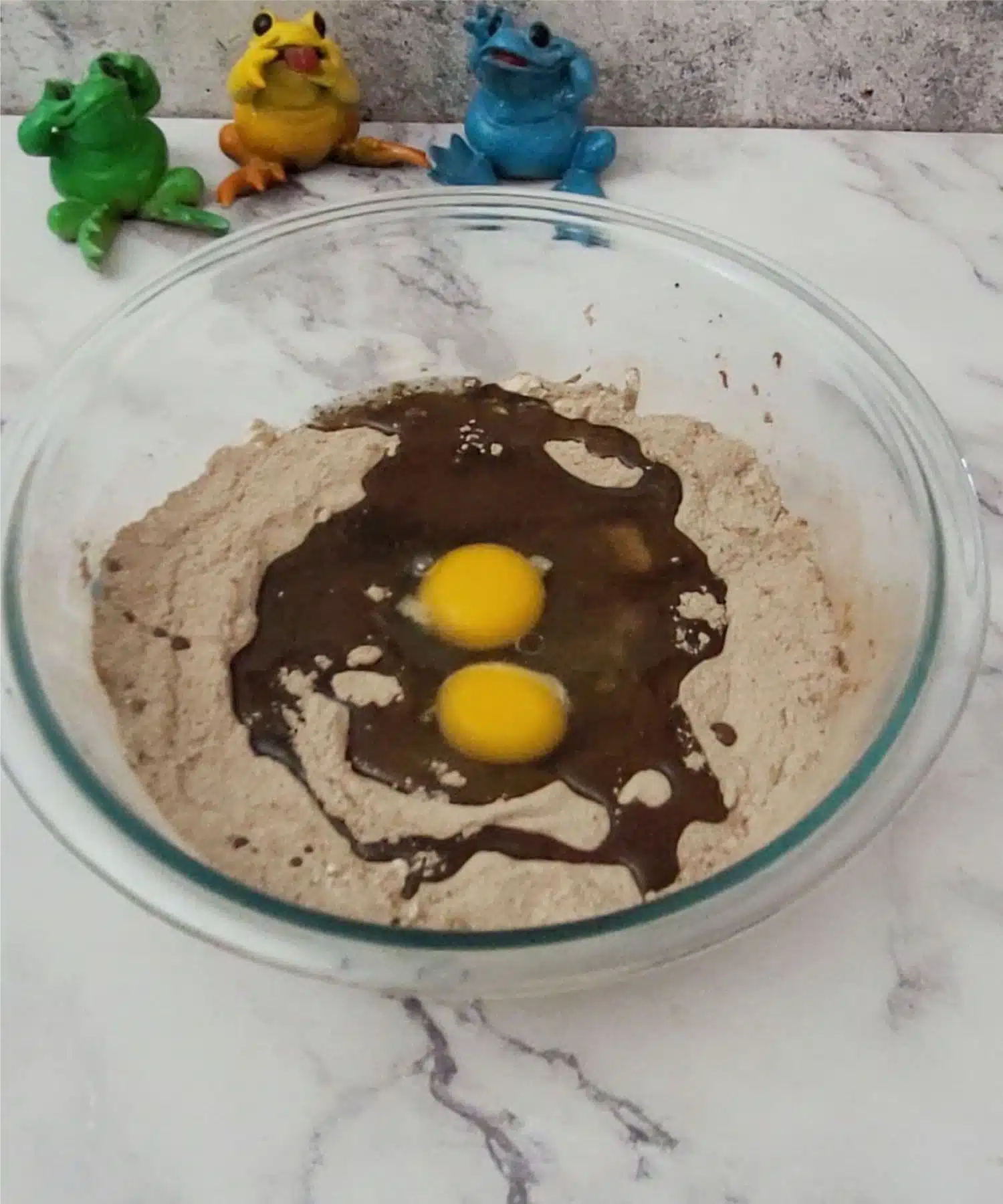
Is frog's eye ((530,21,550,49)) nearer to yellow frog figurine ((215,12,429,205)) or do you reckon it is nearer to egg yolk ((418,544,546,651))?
yellow frog figurine ((215,12,429,205))

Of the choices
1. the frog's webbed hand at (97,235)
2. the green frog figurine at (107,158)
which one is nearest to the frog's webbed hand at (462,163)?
the green frog figurine at (107,158)

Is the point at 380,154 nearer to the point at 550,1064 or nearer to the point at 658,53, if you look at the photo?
the point at 658,53

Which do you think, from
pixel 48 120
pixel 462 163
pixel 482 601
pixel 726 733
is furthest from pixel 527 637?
pixel 48 120

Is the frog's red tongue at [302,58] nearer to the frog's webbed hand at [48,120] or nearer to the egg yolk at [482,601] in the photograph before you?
the frog's webbed hand at [48,120]

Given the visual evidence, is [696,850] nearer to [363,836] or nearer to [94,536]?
[363,836]

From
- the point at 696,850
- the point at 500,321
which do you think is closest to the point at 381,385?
the point at 500,321

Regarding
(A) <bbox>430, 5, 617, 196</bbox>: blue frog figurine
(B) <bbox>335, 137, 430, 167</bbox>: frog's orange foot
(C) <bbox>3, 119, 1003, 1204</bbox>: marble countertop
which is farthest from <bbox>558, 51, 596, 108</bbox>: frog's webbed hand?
(C) <bbox>3, 119, 1003, 1204</bbox>: marble countertop
